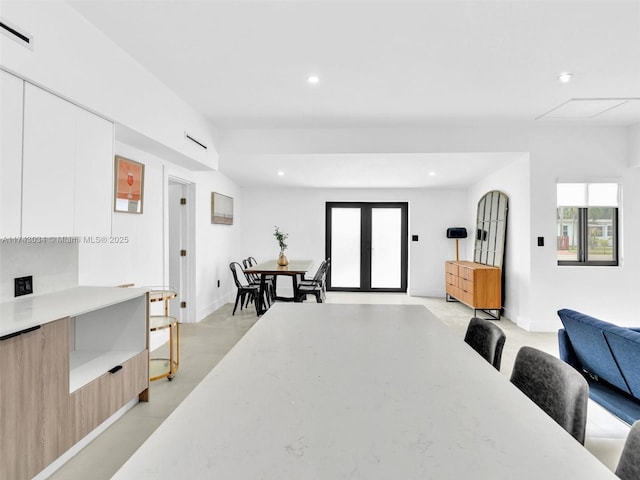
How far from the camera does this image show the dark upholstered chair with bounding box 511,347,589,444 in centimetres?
110

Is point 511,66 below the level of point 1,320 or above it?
above

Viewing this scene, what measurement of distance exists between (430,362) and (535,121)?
4.10 meters

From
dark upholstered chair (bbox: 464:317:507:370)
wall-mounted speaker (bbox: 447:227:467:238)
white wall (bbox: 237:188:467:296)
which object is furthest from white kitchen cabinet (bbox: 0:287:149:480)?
wall-mounted speaker (bbox: 447:227:467:238)

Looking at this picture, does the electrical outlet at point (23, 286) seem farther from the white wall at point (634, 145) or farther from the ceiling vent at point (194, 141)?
the white wall at point (634, 145)

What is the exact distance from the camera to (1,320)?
1585mm

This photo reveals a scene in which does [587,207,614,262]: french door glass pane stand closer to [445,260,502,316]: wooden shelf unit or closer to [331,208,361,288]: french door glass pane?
[445,260,502,316]: wooden shelf unit

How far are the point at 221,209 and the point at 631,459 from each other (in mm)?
5700

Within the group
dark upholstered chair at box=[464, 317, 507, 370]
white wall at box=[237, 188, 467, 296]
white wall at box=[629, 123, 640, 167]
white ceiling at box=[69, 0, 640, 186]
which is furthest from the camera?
white wall at box=[237, 188, 467, 296]

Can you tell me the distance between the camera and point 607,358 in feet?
6.69

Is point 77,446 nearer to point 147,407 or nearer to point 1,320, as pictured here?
point 147,407

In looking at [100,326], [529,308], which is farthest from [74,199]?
[529,308]

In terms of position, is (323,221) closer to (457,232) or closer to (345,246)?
(345,246)

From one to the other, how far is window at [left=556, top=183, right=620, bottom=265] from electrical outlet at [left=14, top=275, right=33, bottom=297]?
5.63 m

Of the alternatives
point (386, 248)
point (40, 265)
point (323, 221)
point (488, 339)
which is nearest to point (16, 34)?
point (40, 265)
